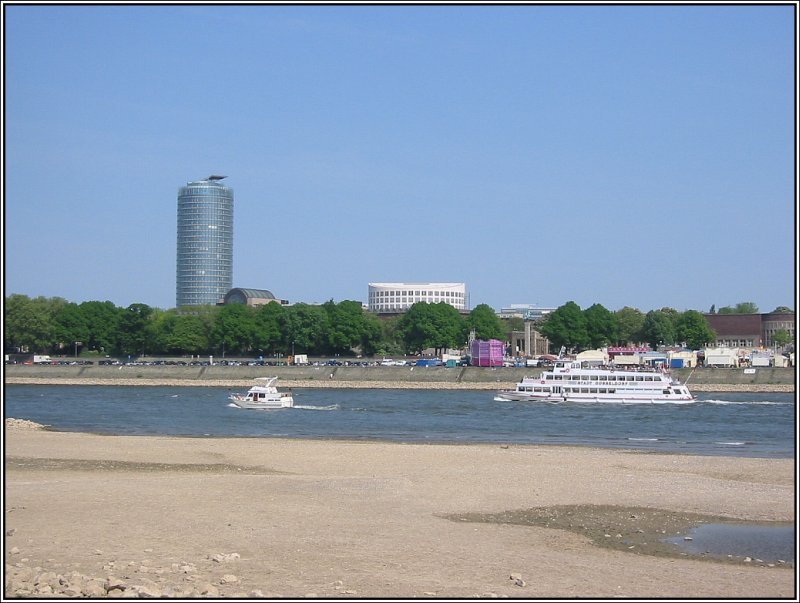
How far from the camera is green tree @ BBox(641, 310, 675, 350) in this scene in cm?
18165

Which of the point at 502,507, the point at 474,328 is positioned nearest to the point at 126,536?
the point at 502,507

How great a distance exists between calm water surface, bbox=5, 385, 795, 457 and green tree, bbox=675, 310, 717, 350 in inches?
2853

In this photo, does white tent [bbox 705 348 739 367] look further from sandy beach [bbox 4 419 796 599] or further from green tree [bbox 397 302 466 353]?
sandy beach [bbox 4 419 796 599]

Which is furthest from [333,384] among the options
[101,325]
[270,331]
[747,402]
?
[101,325]

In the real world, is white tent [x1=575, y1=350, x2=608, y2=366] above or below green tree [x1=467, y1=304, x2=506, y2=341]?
below

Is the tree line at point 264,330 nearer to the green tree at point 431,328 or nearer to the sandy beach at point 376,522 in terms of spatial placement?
the green tree at point 431,328

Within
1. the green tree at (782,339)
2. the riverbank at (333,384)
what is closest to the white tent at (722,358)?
the riverbank at (333,384)

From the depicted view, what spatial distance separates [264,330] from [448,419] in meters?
94.6

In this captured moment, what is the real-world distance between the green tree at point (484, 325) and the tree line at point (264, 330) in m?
0.16

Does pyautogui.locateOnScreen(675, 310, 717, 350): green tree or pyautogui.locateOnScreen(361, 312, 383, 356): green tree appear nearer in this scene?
pyautogui.locateOnScreen(361, 312, 383, 356): green tree

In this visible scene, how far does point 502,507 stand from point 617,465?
1348 cm

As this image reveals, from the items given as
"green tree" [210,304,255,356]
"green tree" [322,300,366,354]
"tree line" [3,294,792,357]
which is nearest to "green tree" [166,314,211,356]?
"tree line" [3,294,792,357]

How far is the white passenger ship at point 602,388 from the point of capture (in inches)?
3597

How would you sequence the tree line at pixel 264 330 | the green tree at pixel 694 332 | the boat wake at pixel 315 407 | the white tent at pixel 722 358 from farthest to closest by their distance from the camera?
the green tree at pixel 694 332, the tree line at pixel 264 330, the white tent at pixel 722 358, the boat wake at pixel 315 407
